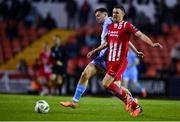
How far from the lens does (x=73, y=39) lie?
97.4 ft

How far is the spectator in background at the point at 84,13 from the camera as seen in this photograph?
3016 centimetres

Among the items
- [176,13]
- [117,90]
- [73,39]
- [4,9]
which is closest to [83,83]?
[117,90]

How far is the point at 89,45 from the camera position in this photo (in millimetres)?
28359

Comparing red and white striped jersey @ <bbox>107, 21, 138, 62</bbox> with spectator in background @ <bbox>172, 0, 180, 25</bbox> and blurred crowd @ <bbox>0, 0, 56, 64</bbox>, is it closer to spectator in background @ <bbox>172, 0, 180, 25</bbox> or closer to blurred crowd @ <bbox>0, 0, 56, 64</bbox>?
spectator in background @ <bbox>172, 0, 180, 25</bbox>

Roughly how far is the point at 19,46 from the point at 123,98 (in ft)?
58.3

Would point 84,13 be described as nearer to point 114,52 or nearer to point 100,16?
point 100,16

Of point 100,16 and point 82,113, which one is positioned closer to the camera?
point 82,113

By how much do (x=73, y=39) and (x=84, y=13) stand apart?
1421 millimetres

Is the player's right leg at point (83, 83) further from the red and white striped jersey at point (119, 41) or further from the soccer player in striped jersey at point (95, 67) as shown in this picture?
the red and white striped jersey at point (119, 41)

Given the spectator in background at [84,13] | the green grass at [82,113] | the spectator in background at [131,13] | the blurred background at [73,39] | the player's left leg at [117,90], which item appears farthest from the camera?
the spectator in background at [84,13]

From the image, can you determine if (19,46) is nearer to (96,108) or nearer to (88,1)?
(88,1)

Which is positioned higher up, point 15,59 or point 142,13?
point 142,13

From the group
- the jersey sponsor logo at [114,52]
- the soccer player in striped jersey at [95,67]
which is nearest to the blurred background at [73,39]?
the soccer player in striped jersey at [95,67]

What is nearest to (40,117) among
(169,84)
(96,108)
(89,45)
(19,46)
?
(96,108)
